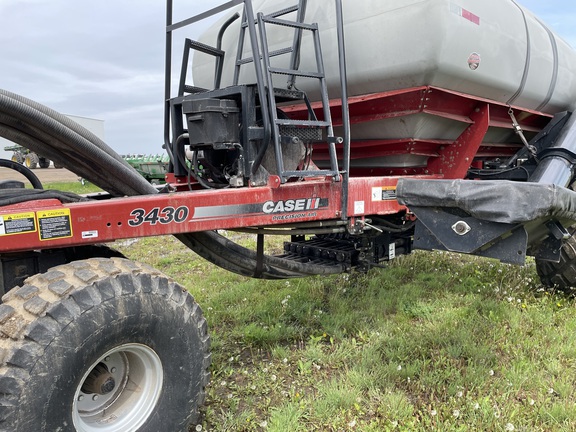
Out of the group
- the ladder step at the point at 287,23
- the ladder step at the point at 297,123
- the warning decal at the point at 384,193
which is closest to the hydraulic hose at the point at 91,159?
the warning decal at the point at 384,193

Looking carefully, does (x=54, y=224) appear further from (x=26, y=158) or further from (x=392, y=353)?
(x=26, y=158)

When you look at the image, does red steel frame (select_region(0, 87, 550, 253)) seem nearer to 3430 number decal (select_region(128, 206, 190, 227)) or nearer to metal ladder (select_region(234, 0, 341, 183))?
3430 number decal (select_region(128, 206, 190, 227))

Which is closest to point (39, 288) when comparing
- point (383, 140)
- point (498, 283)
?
point (383, 140)

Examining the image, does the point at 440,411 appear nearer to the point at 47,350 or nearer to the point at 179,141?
the point at 47,350

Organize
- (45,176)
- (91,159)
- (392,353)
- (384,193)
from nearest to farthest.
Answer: (91,159) < (384,193) < (392,353) < (45,176)

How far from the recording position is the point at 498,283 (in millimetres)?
4832

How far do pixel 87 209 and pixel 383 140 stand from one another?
7.46 ft

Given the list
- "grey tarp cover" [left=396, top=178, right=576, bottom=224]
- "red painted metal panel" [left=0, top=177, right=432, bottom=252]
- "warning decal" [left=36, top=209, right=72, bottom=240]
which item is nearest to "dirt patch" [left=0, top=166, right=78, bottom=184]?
"red painted metal panel" [left=0, top=177, right=432, bottom=252]

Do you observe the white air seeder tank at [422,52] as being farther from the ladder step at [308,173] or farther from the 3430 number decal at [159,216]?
Answer: the 3430 number decal at [159,216]

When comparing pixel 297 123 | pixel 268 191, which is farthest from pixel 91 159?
pixel 297 123

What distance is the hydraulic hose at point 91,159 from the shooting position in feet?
7.92

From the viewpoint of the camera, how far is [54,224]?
216 centimetres

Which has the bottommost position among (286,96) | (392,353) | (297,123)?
(392,353)

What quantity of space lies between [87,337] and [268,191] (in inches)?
45.9
